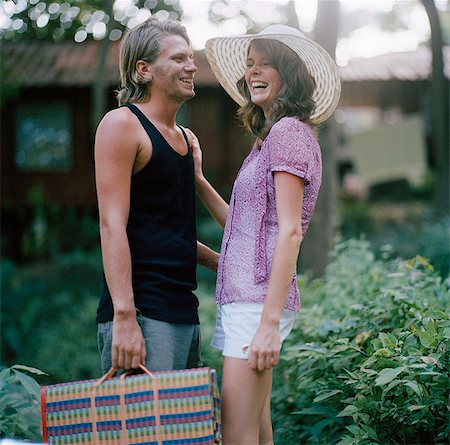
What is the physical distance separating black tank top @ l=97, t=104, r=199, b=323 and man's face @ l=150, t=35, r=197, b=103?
0.53ft

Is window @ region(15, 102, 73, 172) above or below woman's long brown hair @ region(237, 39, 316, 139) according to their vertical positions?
above

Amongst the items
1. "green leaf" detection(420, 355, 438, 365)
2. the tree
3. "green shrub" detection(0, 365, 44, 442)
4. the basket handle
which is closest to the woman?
the basket handle

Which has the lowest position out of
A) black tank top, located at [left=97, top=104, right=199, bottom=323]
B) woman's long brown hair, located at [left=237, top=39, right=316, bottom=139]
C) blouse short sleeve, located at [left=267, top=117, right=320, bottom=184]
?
black tank top, located at [left=97, top=104, right=199, bottom=323]

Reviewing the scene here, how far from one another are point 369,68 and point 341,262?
45.3 ft

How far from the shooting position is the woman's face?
2869 millimetres

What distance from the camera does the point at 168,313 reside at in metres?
2.73

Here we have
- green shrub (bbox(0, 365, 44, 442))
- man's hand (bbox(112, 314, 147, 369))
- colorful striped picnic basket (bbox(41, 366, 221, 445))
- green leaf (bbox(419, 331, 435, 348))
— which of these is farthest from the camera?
green shrub (bbox(0, 365, 44, 442))

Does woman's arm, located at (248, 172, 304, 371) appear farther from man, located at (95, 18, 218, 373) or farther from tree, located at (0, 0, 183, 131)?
tree, located at (0, 0, 183, 131)

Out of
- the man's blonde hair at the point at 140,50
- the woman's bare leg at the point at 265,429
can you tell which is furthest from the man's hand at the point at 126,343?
the man's blonde hair at the point at 140,50

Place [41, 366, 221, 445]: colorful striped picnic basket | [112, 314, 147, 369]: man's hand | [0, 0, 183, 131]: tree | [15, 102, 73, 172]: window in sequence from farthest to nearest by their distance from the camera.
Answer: [15, 102, 73, 172]: window → [0, 0, 183, 131]: tree → [112, 314, 147, 369]: man's hand → [41, 366, 221, 445]: colorful striped picnic basket

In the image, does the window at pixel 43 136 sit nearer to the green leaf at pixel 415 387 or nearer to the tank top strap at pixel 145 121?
the tank top strap at pixel 145 121

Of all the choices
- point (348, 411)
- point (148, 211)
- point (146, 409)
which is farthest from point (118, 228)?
point (348, 411)

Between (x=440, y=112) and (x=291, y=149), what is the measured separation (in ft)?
34.0

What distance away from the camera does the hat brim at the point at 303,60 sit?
2938 millimetres
